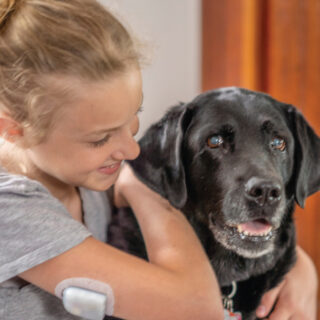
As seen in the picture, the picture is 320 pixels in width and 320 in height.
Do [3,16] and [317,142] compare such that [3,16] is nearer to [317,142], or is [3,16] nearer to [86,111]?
[86,111]

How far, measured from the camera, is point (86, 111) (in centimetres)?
102

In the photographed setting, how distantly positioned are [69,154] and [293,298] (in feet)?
2.48

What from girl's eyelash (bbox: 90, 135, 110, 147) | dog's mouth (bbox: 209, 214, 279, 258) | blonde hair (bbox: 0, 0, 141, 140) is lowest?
dog's mouth (bbox: 209, 214, 279, 258)

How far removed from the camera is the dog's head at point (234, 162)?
1179 mm

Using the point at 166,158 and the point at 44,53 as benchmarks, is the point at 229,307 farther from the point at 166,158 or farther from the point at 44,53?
the point at 44,53

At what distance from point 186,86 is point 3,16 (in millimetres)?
1870

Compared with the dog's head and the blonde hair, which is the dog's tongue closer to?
the dog's head

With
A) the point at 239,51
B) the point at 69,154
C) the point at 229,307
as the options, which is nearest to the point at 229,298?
the point at 229,307

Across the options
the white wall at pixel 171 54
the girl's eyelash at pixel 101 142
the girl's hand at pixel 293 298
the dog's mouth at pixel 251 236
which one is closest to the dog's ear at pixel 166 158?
the dog's mouth at pixel 251 236

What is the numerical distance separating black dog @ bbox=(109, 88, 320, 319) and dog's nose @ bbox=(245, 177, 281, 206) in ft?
0.09

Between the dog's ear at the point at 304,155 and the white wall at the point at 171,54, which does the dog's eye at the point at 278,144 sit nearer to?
the dog's ear at the point at 304,155

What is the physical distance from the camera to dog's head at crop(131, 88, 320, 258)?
1179 mm

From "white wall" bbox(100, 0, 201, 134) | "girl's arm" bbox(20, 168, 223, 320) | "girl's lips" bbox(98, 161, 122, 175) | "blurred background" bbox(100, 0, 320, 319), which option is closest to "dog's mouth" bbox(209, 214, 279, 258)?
"girl's arm" bbox(20, 168, 223, 320)

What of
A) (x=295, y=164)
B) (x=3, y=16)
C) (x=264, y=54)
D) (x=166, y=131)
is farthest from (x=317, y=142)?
(x=264, y=54)
